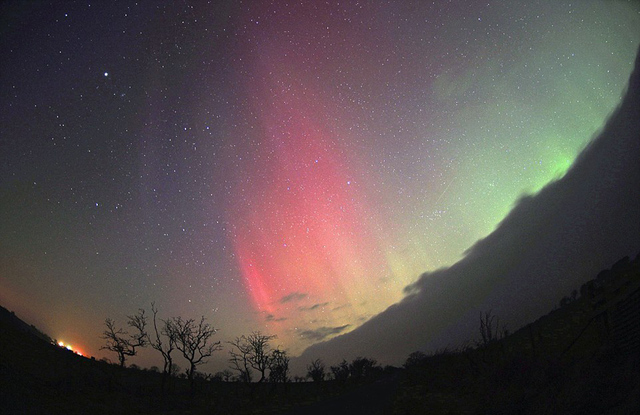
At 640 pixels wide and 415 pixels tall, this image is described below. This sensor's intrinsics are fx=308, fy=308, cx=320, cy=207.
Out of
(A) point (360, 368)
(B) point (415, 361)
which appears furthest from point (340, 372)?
(B) point (415, 361)

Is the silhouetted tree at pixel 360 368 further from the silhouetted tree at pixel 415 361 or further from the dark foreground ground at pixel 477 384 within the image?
the dark foreground ground at pixel 477 384

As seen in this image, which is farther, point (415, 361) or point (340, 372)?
point (415, 361)

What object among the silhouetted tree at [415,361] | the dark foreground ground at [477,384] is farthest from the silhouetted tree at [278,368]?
the silhouetted tree at [415,361]

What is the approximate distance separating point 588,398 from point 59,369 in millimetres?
44163

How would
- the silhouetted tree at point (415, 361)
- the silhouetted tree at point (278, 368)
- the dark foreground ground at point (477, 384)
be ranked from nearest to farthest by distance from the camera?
1. the dark foreground ground at point (477, 384)
2. the silhouetted tree at point (278, 368)
3. the silhouetted tree at point (415, 361)

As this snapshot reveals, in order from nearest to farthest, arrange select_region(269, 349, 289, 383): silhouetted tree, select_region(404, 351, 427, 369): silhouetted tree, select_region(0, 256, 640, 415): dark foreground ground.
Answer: select_region(0, 256, 640, 415): dark foreground ground
select_region(269, 349, 289, 383): silhouetted tree
select_region(404, 351, 427, 369): silhouetted tree

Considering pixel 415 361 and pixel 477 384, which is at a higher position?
pixel 477 384

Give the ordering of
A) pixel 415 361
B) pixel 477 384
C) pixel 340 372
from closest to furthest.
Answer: pixel 477 384
pixel 340 372
pixel 415 361

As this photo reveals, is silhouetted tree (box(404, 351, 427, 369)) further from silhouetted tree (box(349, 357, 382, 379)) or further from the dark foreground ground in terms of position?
the dark foreground ground

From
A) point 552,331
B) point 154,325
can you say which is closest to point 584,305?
point 552,331

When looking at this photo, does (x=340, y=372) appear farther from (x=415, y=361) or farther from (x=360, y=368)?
(x=415, y=361)

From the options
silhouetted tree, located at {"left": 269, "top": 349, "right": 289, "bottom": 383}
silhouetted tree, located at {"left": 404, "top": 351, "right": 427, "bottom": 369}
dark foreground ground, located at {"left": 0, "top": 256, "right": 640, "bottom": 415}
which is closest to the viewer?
dark foreground ground, located at {"left": 0, "top": 256, "right": 640, "bottom": 415}

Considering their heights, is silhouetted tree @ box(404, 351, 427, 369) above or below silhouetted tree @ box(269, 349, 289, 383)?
below

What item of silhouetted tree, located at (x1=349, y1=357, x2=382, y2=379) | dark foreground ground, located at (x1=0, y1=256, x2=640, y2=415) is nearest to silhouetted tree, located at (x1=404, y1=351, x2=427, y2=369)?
silhouetted tree, located at (x1=349, y1=357, x2=382, y2=379)
